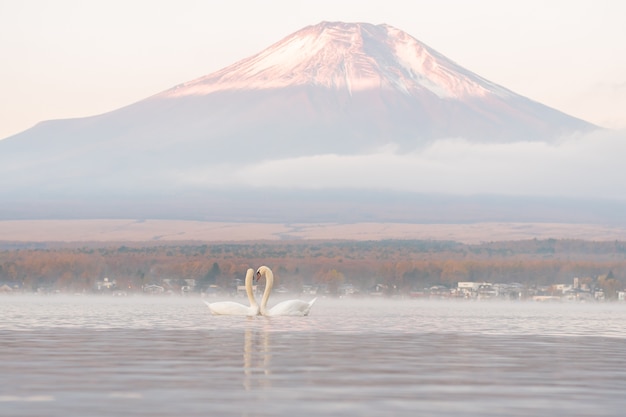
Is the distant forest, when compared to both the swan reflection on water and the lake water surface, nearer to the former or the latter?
the swan reflection on water

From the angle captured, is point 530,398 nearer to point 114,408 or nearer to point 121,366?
point 114,408

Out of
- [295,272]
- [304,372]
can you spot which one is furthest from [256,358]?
[295,272]

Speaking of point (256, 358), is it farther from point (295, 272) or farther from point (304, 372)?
point (295, 272)

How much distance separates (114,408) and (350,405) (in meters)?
4.08

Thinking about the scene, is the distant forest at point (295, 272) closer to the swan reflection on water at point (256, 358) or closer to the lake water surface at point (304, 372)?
the swan reflection on water at point (256, 358)

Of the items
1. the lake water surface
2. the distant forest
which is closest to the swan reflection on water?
the lake water surface

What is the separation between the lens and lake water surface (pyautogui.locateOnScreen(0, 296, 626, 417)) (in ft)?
88.8

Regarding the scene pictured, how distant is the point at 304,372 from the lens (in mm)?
33812

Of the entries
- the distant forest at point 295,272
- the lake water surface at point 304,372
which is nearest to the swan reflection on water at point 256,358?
the lake water surface at point 304,372

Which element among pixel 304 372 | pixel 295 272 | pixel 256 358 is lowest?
pixel 304 372

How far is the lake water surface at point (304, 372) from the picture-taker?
27.1 metres

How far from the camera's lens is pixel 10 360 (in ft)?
119

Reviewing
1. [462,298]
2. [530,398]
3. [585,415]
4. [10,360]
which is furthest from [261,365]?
[462,298]

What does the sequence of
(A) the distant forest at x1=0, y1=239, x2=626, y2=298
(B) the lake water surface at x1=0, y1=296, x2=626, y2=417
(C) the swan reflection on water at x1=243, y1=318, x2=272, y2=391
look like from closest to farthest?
(B) the lake water surface at x1=0, y1=296, x2=626, y2=417, (C) the swan reflection on water at x1=243, y1=318, x2=272, y2=391, (A) the distant forest at x1=0, y1=239, x2=626, y2=298
